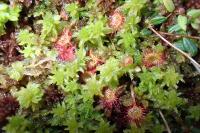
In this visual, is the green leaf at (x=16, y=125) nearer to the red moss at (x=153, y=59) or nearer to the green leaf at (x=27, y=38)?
the green leaf at (x=27, y=38)

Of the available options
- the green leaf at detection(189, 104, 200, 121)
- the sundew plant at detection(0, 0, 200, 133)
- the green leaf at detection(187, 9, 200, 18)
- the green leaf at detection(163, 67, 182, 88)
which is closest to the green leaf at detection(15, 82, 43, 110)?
the sundew plant at detection(0, 0, 200, 133)

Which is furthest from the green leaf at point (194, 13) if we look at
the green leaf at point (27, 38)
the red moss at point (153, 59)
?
the green leaf at point (27, 38)

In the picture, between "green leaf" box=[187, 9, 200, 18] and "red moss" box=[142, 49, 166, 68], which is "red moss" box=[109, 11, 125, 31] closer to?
"red moss" box=[142, 49, 166, 68]

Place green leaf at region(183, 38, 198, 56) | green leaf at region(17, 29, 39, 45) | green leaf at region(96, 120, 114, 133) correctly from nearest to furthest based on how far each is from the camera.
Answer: green leaf at region(96, 120, 114, 133), green leaf at region(183, 38, 198, 56), green leaf at region(17, 29, 39, 45)

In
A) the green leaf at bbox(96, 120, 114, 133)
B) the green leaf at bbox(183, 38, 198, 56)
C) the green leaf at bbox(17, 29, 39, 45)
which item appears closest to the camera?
the green leaf at bbox(96, 120, 114, 133)

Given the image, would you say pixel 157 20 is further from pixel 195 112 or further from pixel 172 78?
pixel 195 112

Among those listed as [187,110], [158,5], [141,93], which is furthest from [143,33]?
[187,110]

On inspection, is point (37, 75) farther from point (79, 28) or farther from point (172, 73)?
point (172, 73)
